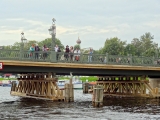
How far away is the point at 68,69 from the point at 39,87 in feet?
21.7

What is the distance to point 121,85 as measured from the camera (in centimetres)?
5809

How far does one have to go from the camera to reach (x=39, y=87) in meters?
49.0

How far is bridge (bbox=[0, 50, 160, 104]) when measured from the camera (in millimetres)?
40250

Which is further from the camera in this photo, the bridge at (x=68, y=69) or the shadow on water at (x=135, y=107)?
the bridge at (x=68, y=69)

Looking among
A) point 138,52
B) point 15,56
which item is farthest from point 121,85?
point 138,52

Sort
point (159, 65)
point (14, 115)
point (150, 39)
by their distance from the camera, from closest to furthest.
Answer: point (14, 115) → point (159, 65) → point (150, 39)

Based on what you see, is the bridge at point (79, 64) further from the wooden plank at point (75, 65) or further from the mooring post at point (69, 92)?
the mooring post at point (69, 92)

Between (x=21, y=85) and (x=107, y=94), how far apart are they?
14156mm

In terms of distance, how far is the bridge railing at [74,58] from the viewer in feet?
130

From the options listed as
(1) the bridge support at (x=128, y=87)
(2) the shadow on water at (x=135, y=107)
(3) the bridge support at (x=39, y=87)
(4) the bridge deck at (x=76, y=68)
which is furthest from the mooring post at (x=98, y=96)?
(1) the bridge support at (x=128, y=87)

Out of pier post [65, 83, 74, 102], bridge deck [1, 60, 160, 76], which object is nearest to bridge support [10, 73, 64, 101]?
pier post [65, 83, 74, 102]

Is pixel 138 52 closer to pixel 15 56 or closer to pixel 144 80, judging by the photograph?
pixel 144 80

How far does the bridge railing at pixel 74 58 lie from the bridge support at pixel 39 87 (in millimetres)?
3155

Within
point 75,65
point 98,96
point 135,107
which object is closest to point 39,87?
point 75,65
